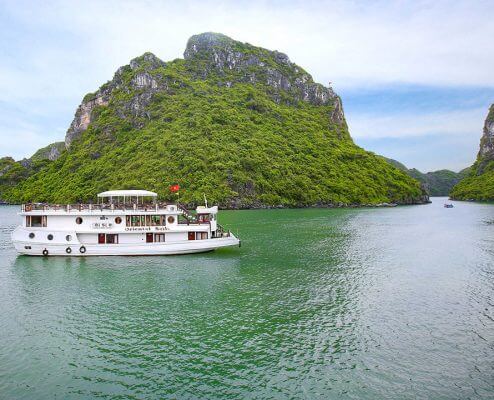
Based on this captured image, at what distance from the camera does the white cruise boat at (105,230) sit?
45375mm

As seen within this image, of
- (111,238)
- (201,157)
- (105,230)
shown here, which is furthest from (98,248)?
(201,157)

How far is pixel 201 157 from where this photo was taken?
468 ft

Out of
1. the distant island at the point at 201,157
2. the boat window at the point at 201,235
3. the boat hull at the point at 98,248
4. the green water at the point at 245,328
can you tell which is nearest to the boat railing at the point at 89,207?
the boat hull at the point at 98,248

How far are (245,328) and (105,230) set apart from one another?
2808cm

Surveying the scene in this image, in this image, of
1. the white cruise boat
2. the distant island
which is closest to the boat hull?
the white cruise boat

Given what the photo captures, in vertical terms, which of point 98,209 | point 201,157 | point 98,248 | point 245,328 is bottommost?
point 245,328

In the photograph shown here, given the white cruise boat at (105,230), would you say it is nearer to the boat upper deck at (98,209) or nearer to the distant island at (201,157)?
the boat upper deck at (98,209)

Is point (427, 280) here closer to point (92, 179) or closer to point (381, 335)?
point (381, 335)

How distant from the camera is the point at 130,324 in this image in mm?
24906

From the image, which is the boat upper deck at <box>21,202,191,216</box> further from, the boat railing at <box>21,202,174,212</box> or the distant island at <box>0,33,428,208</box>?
the distant island at <box>0,33,428,208</box>

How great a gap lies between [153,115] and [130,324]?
524ft

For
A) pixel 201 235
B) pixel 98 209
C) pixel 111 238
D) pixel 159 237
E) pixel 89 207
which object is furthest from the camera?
pixel 201 235

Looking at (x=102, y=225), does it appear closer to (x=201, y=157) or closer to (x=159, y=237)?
(x=159, y=237)

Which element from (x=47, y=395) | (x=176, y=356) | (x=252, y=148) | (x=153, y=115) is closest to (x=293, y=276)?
(x=176, y=356)
